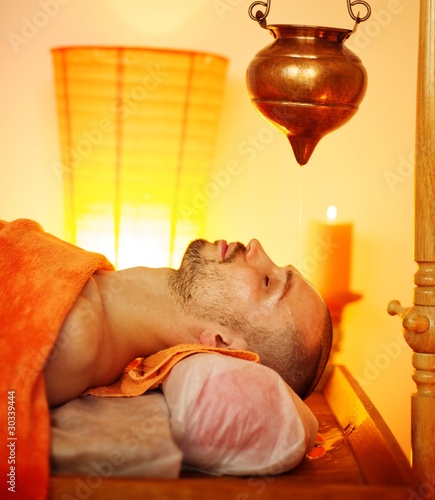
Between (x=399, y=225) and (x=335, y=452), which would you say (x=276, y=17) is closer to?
(x=399, y=225)

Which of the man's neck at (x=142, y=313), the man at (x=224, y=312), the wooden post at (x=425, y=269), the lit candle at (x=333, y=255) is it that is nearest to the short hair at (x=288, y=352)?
the man at (x=224, y=312)

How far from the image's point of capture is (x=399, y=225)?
9.14 feet

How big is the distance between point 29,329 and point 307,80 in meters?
0.70

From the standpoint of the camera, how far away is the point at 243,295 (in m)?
1.79

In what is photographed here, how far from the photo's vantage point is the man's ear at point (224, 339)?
1.78 meters

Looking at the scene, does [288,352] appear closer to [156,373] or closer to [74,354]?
[156,373]

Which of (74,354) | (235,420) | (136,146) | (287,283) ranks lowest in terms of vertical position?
(235,420)

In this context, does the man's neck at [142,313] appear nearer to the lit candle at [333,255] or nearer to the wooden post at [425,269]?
the wooden post at [425,269]

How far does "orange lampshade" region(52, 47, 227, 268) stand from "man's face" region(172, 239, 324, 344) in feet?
1.61

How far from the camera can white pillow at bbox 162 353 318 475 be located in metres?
1.46

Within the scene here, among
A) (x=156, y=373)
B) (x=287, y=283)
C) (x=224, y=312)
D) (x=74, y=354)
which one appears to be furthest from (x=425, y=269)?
(x=74, y=354)

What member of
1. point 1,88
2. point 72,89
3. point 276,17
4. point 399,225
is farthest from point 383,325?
point 1,88

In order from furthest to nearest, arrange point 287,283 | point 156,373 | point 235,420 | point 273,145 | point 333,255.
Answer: point 273,145
point 333,255
point 287,283
point 156,373
point 235,420

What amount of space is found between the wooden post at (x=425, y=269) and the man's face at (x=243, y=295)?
274 mm
